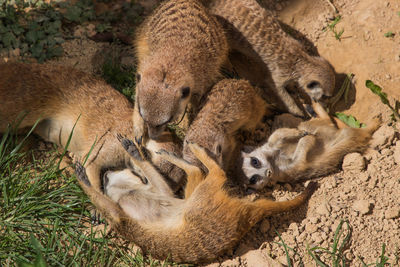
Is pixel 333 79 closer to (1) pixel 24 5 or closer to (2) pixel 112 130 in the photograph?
(2) pixel 112 130

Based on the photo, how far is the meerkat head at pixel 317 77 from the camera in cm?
405

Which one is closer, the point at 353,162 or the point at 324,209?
the point at 324,209

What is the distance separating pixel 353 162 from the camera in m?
Answer: 3.46

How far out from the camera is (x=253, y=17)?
4125 mm

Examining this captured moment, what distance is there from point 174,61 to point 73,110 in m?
0.99

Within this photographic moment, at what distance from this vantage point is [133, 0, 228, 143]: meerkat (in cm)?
312

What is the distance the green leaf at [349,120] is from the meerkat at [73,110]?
64.0 inches

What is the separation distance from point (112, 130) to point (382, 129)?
2.30 meters

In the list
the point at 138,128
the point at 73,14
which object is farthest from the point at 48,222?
the point at 73,14

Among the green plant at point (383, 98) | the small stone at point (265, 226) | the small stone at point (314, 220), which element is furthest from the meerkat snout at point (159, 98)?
the green plant at point (383, 98)

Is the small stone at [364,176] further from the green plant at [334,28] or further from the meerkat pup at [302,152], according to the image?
the green plant at [334,28]

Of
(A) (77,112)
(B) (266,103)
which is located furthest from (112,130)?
(B) (266,103)

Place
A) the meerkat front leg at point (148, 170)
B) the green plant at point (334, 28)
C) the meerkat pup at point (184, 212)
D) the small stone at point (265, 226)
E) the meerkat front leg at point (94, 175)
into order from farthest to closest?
1. the green plant at point (334, 28)
2. the meerkat front leg at point (94, 175)
3. the small stone at point (265, 226)
4. the meerkat front leg at point (148, 170)
5. the meerkat pup at point (184, 212)

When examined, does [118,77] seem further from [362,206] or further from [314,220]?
[362,206]
